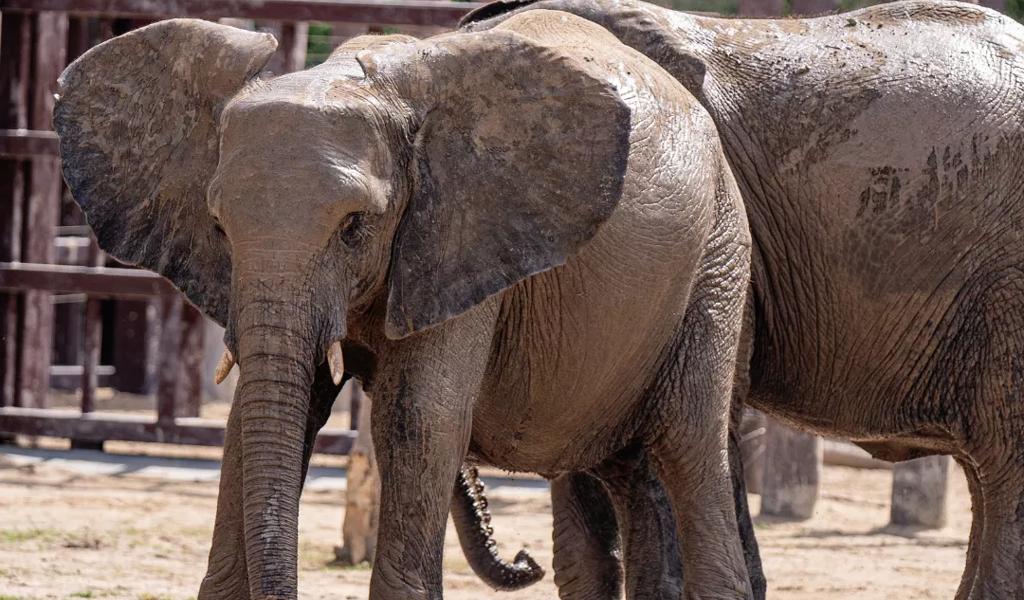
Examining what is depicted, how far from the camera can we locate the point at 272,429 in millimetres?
4336

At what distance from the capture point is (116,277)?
10.2 metres

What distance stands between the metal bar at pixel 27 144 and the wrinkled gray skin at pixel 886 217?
4.97 m

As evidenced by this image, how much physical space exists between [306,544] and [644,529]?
282 centimetres

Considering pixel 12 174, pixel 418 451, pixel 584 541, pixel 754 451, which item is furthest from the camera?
pixel 12 174

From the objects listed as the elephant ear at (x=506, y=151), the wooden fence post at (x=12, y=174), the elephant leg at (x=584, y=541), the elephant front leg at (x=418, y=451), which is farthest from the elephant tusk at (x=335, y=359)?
the wooden fence post at (x=12, y=174)

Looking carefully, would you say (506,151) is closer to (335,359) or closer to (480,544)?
(335,359)

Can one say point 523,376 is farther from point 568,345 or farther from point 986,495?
point 986,495

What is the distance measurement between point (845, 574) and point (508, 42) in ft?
13.9

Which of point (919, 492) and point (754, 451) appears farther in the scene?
point (754, 451)

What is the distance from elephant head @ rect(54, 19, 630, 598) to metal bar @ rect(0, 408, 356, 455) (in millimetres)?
5230

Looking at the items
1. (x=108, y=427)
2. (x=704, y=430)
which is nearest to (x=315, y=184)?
(x=704, y=430)

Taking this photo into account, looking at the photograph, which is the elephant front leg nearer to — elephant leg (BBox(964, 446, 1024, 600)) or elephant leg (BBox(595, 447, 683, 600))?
elephant leg (BBox(595, 447, 683, 600))

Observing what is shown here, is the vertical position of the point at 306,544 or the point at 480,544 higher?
the point at 480,544

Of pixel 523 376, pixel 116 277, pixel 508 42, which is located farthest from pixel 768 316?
pixel 116 277
